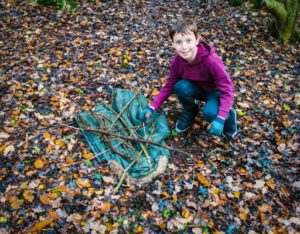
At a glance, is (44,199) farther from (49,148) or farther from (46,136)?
(46,136)

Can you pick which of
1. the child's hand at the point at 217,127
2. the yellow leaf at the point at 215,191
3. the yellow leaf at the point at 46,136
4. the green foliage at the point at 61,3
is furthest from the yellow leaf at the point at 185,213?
the green foliage at the point at 61,3

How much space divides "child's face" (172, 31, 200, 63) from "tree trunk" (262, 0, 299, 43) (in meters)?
2.91

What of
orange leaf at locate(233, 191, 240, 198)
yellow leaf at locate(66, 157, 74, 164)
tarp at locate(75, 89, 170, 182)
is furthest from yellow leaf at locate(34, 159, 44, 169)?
orange leaf at locate(233, 191, 240, 198)

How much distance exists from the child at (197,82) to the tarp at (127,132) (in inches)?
10.1

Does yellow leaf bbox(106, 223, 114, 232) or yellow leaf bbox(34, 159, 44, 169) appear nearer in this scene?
yellow leaf bbox(106, 223, 114, 232)

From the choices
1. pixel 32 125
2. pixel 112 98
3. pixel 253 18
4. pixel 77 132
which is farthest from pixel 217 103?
pixel 253 18

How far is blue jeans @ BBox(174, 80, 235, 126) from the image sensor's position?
3811 mm

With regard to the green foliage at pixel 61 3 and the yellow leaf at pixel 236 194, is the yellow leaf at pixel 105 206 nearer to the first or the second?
the yellow leaf at pixel 236 194

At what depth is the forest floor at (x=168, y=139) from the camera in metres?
3.37

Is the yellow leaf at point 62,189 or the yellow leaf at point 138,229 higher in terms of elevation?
the yellow leaf at point 138,229

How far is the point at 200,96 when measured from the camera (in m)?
4.01

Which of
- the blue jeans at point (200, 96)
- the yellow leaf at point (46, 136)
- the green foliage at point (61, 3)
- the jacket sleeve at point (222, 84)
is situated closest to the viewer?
the jacket sleeve at point (222, 84)

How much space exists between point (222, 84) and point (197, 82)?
42cm

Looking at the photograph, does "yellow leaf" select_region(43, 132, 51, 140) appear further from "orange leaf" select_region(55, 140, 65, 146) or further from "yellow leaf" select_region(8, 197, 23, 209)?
"yellow leaf" select_region(8, 197, 23, 209)
